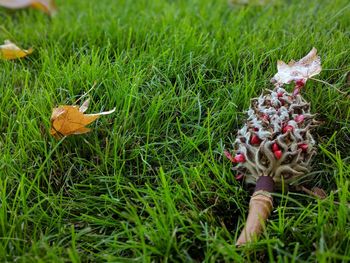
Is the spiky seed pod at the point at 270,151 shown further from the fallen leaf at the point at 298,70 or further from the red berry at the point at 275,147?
the fallen leaf at the point at 298,70

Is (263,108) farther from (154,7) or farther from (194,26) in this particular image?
(154,7)

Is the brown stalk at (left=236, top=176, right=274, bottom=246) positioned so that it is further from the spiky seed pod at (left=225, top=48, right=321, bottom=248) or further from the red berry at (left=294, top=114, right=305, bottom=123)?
the red berry at (left=294, top=114, right=305, bottom=123)

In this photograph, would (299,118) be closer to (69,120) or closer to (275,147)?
(275,147)

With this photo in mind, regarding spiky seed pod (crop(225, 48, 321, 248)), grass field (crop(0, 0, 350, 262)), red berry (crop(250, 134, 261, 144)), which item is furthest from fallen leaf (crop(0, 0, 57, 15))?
red berry (crop(250, 134, 261, 144))

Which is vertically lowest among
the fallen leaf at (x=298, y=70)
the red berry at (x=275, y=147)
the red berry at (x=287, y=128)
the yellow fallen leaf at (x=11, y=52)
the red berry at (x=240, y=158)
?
the yellow fallen leaf at (x=11, y=52)

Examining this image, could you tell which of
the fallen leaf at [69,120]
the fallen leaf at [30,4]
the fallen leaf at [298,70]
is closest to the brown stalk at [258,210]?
the fallen leaf at [298,70]

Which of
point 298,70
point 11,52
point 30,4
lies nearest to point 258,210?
point 298,70
